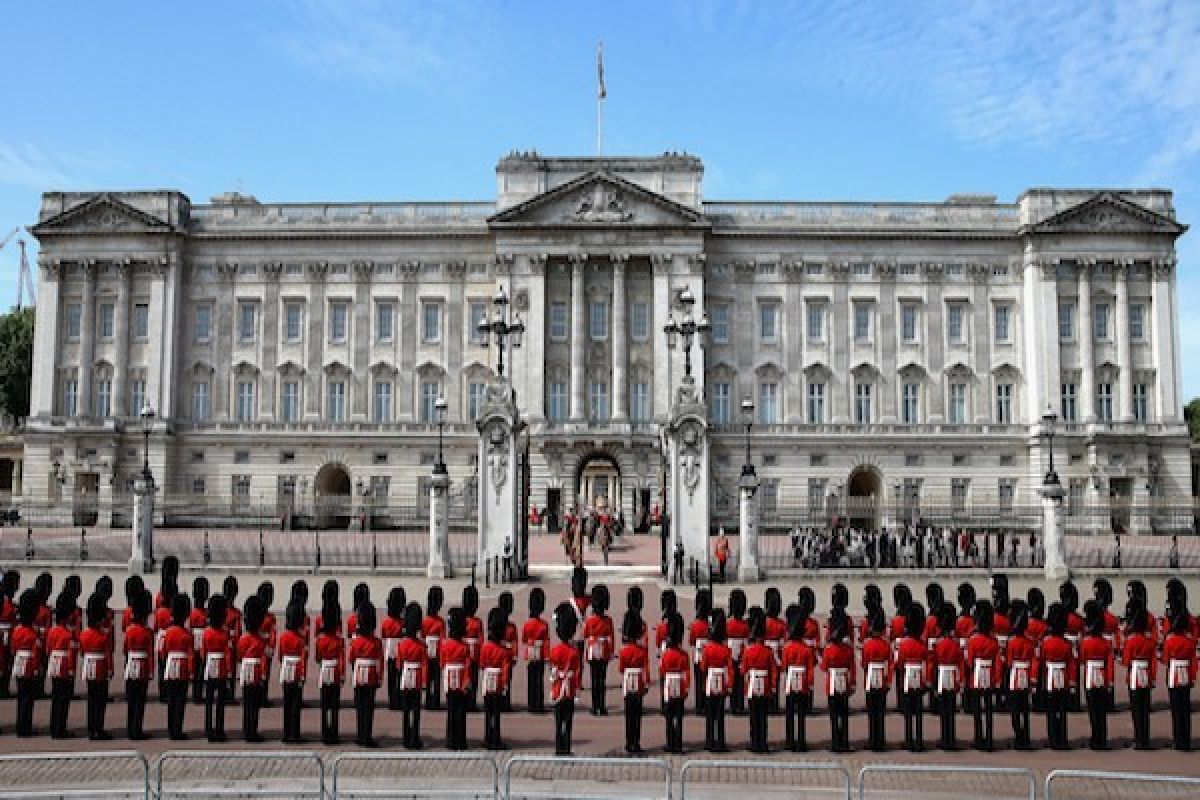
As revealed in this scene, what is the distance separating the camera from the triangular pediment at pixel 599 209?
174 ft

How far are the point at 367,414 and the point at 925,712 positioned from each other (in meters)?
46.1

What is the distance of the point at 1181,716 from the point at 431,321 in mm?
48665

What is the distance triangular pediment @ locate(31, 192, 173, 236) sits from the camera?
54.6 metres

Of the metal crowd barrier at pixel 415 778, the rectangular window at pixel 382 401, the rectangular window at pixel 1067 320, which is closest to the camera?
the metal crowd barrier at pixel 415 778

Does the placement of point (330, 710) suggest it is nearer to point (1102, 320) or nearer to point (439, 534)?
point (439, 534)

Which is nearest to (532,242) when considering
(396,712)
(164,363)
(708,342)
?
(708,342)

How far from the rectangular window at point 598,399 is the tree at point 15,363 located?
160 ft

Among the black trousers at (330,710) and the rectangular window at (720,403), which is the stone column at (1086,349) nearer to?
the rectangular window at (720,403)

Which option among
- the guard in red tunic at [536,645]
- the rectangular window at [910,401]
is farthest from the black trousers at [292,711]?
the rectangular window at [910,401]

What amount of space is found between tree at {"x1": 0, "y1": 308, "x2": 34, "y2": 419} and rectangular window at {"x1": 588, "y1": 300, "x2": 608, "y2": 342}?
159ft

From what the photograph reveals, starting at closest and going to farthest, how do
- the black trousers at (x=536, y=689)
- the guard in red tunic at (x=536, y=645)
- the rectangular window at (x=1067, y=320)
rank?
the guard in red tunic at (x=536, y=645) < the black trousers at (x=536, y=689) < the rectangular window at (x=1067, y=320)

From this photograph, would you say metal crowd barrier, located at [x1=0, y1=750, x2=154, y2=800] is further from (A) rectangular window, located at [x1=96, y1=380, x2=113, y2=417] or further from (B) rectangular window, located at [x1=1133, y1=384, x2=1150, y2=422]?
(B) rectangular window, located at [x1=1133, y1=384, x2=1150, y2=422]

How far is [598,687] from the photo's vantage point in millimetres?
12625

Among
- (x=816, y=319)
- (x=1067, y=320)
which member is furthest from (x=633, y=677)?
(x=1067, y=320)
